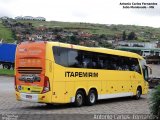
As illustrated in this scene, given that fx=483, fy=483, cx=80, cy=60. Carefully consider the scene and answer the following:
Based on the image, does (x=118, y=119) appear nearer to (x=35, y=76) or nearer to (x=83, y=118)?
(x=83, y=118)

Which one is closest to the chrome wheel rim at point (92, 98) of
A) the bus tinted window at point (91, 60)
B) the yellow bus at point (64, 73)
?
the yellow bus at point (64, 73)

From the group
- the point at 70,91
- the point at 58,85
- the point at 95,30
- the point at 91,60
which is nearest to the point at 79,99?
the point at 70,91

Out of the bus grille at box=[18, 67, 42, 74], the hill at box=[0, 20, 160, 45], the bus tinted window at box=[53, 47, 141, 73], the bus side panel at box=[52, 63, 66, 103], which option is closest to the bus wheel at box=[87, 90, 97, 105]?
the bus tinted window at box=[53, 47, 141, 73]

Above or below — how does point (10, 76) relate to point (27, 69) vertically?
below

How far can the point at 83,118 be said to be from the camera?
16.0 m

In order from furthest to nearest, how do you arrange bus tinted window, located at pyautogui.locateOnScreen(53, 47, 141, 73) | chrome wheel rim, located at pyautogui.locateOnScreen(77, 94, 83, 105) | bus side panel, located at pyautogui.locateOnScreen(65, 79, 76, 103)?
chrome wheel rim, located at pyautogui.locateOnScreen(77, 94, 83, 105) < bus side panel, located at pyautogui.locateOnScreen(65, 79, 76, 103) < bus tinted window, located at pyautogui.locateOnScreen(53, 47, 141, 73)

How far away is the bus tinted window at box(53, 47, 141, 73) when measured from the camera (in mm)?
19969

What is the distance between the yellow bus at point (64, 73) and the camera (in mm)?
19250

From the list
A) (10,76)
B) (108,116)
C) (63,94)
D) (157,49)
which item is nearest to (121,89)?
(63,94)

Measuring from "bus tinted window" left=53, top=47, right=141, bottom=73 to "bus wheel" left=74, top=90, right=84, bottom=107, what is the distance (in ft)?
3.90

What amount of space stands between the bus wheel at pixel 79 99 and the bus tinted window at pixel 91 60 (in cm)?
119

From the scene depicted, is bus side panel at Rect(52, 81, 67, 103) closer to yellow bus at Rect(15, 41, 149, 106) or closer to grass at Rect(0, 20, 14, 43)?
yellow bus at Rect(15, 41, 149, 106)

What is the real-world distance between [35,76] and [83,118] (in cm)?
420

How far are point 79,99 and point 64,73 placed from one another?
1.67 meters
